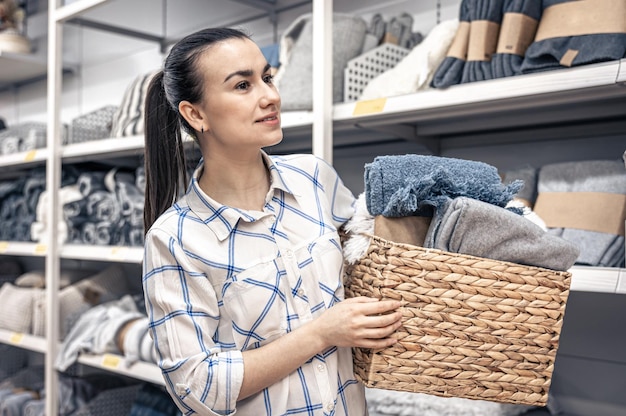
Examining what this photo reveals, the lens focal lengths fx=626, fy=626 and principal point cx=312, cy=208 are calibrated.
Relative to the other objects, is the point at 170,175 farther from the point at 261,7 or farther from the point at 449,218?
the point at 261,7

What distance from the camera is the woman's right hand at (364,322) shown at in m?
0.97

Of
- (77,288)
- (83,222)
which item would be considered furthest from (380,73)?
(77,288)

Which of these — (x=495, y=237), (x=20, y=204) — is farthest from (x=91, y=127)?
(x=495, y=237)

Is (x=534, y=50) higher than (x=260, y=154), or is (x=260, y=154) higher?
(x=534, y=50)

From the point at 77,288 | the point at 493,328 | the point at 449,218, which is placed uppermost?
the point at 449,218

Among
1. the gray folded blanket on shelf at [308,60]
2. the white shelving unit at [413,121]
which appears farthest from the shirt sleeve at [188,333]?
the gray folded blanket on shelf at [308,60]

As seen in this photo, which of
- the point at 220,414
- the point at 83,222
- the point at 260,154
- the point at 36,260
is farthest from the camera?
the point at 36,260

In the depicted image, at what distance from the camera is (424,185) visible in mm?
979

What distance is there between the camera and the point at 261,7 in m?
2.37

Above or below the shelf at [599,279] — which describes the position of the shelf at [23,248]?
below

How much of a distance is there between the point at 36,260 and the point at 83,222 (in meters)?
1.16

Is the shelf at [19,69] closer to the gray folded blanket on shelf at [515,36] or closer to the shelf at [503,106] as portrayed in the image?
the shelf at [503,106]

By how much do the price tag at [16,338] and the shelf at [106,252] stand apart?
473 millimetres

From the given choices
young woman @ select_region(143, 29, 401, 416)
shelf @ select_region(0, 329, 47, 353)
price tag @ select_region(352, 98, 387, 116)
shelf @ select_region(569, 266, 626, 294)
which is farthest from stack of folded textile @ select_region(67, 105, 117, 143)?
shelf @ select_region(569, 266, 626, 294)
